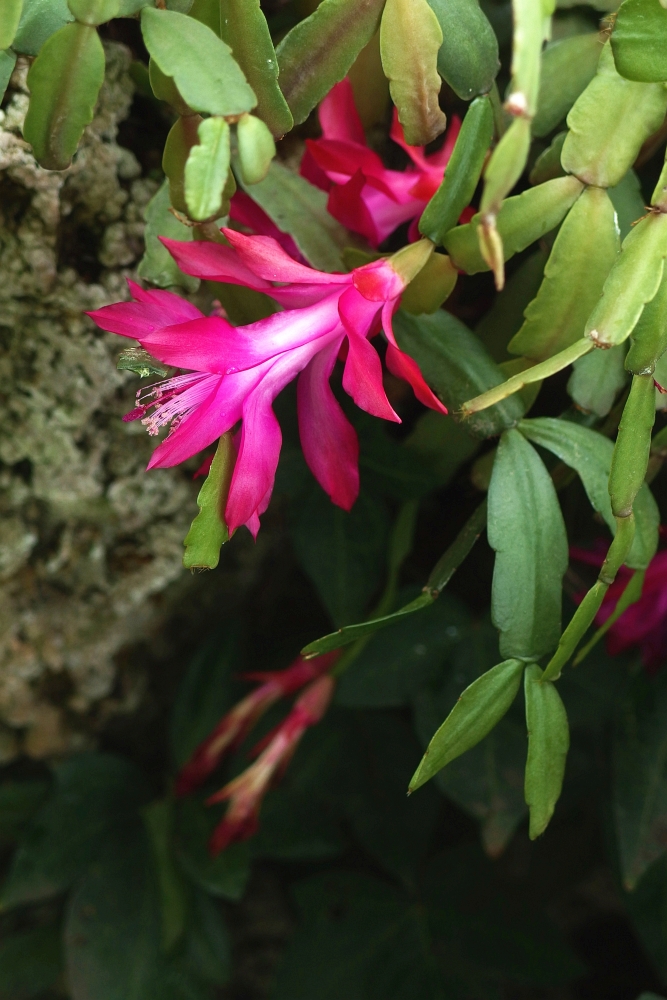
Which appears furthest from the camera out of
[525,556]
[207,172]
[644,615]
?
[644,615]

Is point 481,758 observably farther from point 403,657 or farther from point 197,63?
point 197,63

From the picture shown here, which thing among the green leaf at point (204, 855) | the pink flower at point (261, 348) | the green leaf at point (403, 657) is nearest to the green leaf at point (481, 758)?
the green leaf at point (403, 657)

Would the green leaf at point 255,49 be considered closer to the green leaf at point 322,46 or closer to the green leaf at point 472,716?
the green leaf at point 322,46

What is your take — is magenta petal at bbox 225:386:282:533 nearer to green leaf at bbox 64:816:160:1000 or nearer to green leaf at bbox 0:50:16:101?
green leaf at bbox 0:50:16:101

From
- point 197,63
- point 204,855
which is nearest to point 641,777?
point 204,855

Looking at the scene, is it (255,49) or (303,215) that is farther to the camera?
(303,215)

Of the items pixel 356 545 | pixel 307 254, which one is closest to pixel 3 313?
pixel 307 254

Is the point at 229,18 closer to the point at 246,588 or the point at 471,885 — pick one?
the point at 246,588
